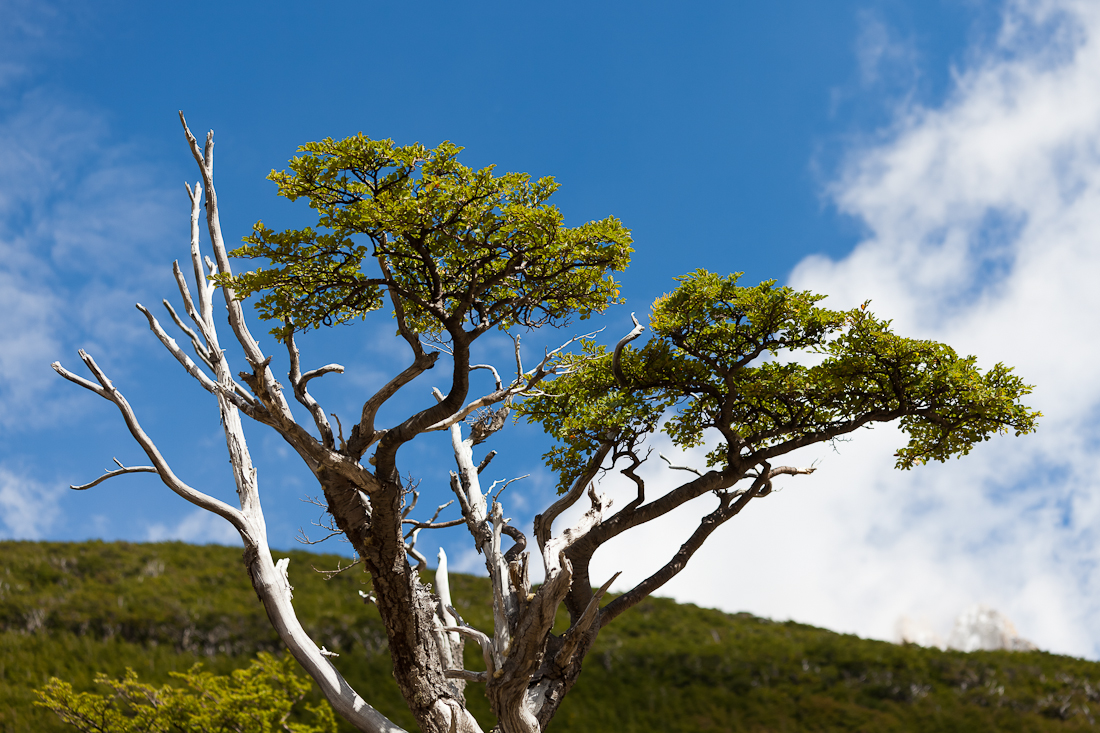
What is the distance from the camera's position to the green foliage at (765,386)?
9.01 metres

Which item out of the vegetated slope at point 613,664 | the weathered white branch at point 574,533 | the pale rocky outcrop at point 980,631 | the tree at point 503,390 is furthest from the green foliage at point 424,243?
the pale rocky outcrop at point 980,631

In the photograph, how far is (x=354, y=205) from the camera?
23.5 ft

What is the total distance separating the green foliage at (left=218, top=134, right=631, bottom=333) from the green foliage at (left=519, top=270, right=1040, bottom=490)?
58.8 inches

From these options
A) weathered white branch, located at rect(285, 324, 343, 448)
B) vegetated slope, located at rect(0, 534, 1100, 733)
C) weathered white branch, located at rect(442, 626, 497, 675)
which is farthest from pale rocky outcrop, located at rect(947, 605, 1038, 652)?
weathered white branch, located at rect(285, 324, 343, 448)

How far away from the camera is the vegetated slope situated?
64.8ft

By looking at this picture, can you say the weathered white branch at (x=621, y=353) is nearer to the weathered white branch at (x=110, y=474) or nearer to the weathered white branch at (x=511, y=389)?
the weathered white branch at (x=511, y=389)

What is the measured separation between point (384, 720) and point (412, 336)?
4206 millimetres

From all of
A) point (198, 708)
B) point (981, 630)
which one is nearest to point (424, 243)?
point (198, 708)

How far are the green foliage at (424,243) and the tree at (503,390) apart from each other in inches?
0.8

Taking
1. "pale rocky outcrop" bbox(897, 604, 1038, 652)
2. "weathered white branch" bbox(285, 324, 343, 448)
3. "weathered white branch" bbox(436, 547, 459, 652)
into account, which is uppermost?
"pale rocky outcrop" bbox(897, 604, 1038, 652)

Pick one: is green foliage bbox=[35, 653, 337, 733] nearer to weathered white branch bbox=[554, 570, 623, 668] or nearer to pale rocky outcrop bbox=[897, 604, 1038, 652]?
weathered white branch bbox=[554, 570, 623, 668]

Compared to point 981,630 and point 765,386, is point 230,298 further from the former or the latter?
point 981,630

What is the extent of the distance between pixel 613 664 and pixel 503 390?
16852 millimetres

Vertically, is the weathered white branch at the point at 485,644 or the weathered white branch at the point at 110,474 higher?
the weathered white branch at the point at 110,474
